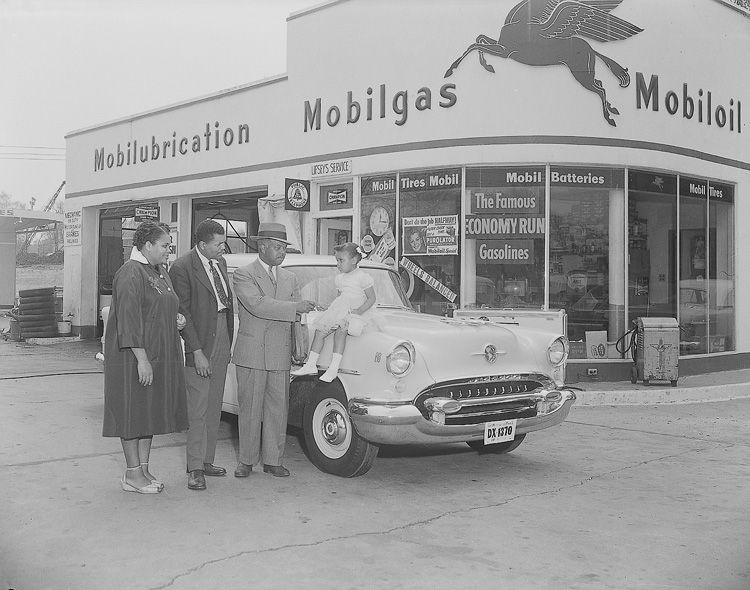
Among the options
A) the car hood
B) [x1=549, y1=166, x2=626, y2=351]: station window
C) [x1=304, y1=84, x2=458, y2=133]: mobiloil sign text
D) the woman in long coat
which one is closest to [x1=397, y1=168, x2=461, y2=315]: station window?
[x1=304, y1=84, x2=458, y2=133]: mobiloil sign text

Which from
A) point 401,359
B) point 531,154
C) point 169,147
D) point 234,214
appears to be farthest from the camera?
point 234,214

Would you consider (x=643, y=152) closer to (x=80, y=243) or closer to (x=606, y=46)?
(x=606, y=46)

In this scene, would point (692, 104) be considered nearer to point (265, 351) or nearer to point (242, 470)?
point (265, 351)

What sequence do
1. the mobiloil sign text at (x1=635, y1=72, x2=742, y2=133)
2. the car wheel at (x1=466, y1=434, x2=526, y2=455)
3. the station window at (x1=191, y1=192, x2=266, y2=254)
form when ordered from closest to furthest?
the car wheel at (x1=466, y1=434, x2=526, y2=455) < the mobiloil sign text at (x1=635, y1=72, x2=742, y2=133) < the station window at (x1=191, y1=192, x2=266, y2=254)

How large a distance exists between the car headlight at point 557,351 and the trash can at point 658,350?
490 cm

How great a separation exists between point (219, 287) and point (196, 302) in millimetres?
212

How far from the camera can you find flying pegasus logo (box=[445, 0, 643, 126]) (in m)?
11.7

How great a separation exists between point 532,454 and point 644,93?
6907mm

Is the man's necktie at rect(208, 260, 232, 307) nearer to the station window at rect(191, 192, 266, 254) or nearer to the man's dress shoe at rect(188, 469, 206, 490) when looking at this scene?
the man's dress shoe at rect(188, 469, 206, 490)

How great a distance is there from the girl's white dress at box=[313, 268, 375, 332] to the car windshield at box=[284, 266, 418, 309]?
18.0 inches

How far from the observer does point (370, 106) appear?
42.5ft

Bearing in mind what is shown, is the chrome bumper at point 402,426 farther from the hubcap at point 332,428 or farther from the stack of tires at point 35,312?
the stack of tires at point 35,312

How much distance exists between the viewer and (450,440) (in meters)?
5.90

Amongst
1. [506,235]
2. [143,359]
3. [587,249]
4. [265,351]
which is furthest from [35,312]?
[143,359]
